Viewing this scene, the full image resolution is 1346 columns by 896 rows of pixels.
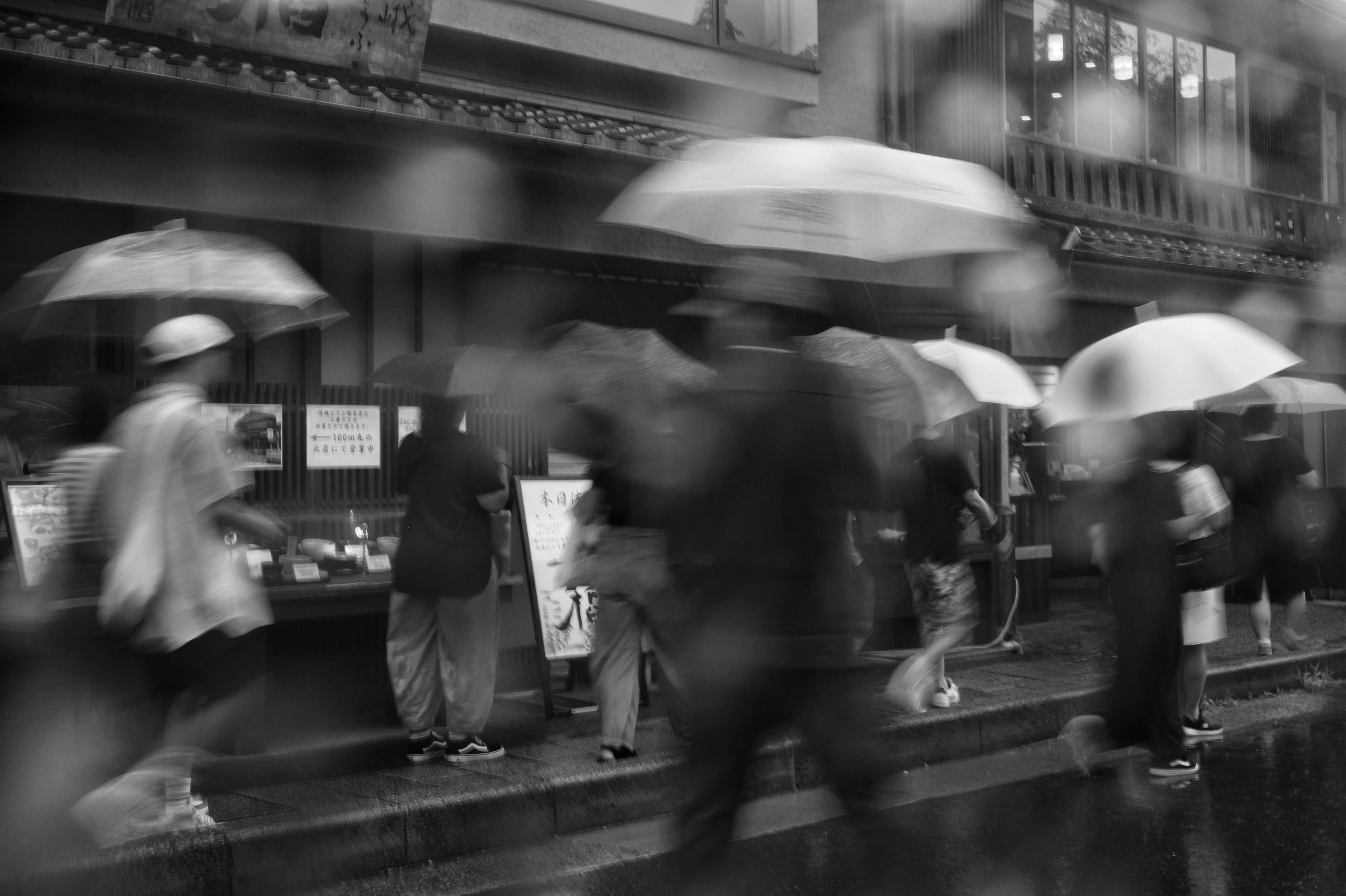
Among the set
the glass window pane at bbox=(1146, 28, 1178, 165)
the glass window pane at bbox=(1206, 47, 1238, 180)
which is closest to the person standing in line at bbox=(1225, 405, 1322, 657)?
the glass window pane at bbox=(1146, 28, 1178, 165)

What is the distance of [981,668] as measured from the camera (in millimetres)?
9570

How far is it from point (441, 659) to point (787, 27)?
21.6 ft

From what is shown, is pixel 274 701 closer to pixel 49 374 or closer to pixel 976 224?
pixel 49 374

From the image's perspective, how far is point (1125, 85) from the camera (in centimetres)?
1405

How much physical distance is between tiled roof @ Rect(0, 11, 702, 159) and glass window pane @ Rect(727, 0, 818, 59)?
212 centimetres

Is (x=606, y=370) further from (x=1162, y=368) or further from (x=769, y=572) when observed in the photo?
(x=769, y=572)

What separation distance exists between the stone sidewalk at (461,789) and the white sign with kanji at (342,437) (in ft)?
5.38

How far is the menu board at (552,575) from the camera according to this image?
7715 millimetres

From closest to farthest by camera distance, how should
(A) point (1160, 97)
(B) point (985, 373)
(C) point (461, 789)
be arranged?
1. (C) point (461, 789)
2. (B) point (985, 373)
3. (A) point (1160, 97)

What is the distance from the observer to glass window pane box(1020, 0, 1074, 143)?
42.8 feet

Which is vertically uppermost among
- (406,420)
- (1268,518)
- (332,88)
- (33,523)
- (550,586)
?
(332,88)

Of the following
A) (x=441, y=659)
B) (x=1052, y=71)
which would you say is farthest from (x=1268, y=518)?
(x=441, y=659)

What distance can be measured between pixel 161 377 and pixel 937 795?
428 cm

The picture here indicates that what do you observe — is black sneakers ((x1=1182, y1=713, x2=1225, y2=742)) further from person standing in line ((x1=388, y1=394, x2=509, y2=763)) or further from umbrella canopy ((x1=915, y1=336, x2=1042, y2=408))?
person standing in line ((x1=388, y1=394, x2=509, y2=763))
